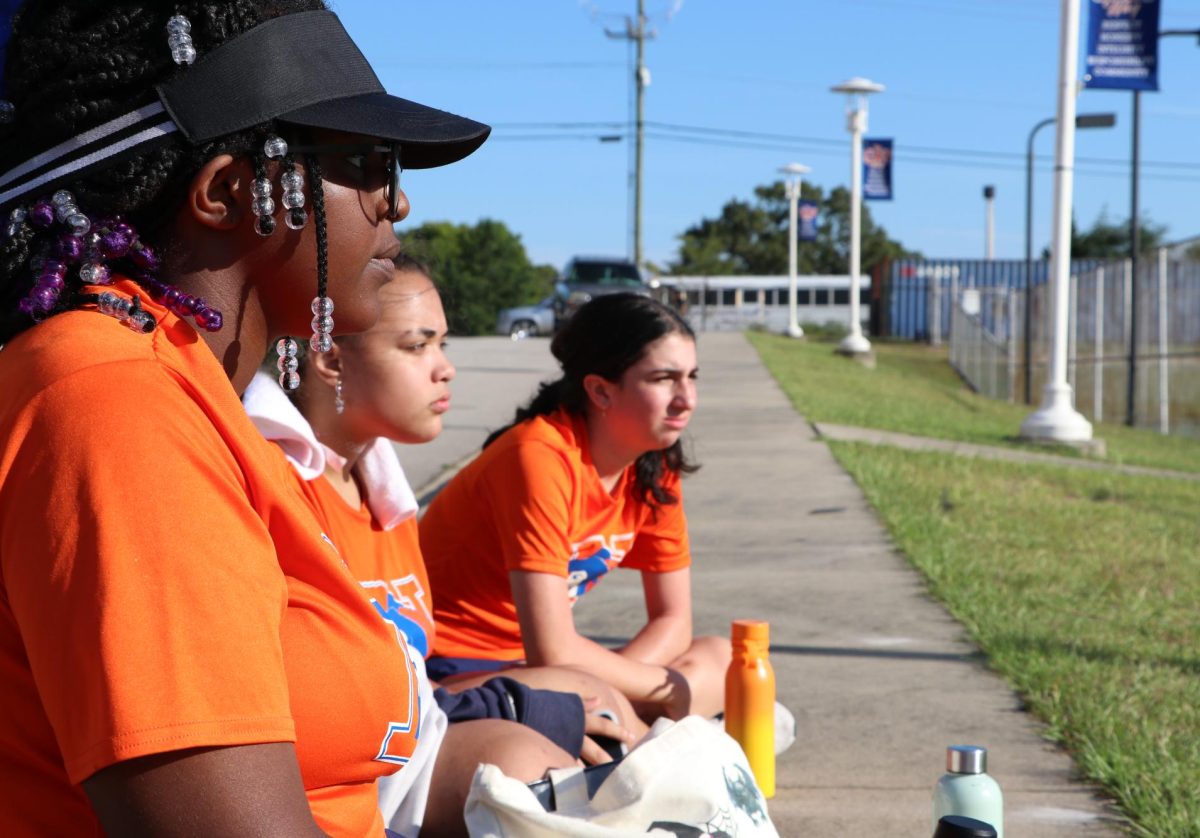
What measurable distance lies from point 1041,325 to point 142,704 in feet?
85.5

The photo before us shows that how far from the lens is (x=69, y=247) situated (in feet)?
4.86

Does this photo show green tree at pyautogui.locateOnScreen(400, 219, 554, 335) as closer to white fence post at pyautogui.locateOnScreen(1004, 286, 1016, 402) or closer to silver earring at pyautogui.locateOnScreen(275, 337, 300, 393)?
white fence post at pyautogui.locateOnScreen(1004, 286, 1016, 402)

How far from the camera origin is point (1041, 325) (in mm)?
25781

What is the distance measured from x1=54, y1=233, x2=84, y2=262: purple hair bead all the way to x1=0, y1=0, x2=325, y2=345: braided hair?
3 centimetres

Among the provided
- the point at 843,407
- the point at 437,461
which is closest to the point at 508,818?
the point at 437,461

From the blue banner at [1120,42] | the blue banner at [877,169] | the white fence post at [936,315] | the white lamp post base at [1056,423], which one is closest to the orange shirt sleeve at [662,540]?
the white lamp post base at [1056,423]

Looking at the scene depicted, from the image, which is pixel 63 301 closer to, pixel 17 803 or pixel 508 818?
pixel 17 803

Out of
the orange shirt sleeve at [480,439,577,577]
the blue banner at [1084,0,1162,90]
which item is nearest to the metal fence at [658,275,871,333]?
the blue banner at [1084,0,1162,90]

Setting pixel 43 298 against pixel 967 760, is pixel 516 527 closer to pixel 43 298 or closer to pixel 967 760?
pixel 967 760

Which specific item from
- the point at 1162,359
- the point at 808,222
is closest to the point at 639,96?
the point at 808,222

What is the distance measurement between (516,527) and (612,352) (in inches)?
27.0

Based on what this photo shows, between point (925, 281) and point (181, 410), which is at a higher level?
point (925, 281)

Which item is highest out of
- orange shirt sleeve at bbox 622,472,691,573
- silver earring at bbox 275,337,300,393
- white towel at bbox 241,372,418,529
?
silver earring at bbox 275,337,300,393

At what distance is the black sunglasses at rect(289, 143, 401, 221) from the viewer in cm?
155
